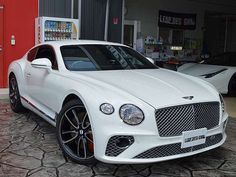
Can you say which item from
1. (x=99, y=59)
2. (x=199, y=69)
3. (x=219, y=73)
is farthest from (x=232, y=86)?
(x=99, y=59)

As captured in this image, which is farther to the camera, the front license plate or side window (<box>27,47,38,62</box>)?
side window (<box>27,47,38,62</box>)

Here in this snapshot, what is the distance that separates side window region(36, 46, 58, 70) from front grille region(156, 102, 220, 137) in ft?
6.10

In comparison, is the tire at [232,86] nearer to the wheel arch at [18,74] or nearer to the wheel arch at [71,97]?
the wheel arch at [18,74]

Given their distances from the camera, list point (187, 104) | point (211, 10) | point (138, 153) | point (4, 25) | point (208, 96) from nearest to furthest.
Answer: point (138, 153)
point (187, 104)
point (208, 96)
point (4, 25)
point (211, 10)

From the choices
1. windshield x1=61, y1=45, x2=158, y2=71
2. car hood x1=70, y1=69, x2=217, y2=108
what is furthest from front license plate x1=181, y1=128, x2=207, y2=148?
windshield x1=61, y1=45, x2=158, y2=71

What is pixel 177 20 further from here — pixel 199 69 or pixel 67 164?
pixel 67 164

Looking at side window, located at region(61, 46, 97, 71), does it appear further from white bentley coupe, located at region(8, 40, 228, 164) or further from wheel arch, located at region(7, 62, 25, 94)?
wheel arch, located at region(7, 62, 25, 94)

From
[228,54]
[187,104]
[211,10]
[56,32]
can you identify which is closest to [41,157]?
[187,104]

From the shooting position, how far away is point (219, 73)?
855 centimetres

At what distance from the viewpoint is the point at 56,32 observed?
8.99 m

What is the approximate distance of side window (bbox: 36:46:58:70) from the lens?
15.7 feet

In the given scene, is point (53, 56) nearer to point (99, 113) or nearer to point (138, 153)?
point (99, 113)

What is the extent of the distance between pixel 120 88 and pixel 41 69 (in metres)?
1.73

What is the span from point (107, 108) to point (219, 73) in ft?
19.0
